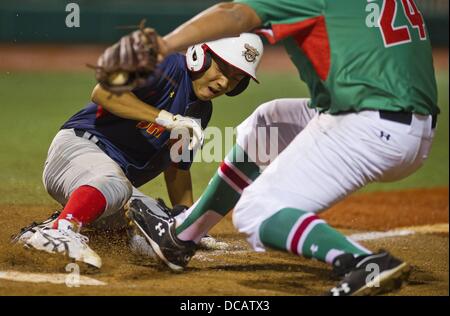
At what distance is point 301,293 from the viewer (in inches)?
144

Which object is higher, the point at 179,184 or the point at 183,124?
the point at 183,124

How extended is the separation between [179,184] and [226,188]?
101cm

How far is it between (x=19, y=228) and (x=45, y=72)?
38.5ft

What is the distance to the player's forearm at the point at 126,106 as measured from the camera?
4.11 meters

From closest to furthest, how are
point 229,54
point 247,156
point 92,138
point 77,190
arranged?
1. point 247,156
2. point 77,190
3. point 229,54
4. point 92,138

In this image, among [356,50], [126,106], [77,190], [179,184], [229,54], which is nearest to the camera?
[356,50]

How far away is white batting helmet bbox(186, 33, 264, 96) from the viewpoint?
435 centimetres

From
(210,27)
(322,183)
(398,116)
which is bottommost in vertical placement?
(322,183)

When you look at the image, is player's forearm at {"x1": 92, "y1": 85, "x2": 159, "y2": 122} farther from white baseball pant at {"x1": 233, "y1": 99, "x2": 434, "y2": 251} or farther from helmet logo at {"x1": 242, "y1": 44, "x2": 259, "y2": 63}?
white baseball pant at {"x1": 233, "y1": 99, "x2": 434, "y2": 251}

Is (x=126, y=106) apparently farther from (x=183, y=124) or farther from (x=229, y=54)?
(x=229, y=54)

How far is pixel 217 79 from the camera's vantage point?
14.6ft

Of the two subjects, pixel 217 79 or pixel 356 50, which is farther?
pixel 217 79

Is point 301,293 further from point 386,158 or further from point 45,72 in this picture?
point 45,72

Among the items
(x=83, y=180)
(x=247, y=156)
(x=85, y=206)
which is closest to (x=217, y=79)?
(x=247, y=156)
